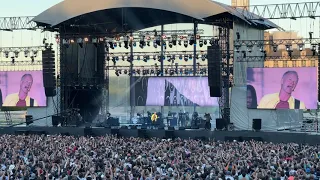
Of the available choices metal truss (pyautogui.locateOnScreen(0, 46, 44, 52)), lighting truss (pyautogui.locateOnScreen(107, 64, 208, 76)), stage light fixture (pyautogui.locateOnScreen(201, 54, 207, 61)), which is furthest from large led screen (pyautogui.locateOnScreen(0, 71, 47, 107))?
stage light fixture (pyautogui.locateOnScreen(201, 54, 207, 61))

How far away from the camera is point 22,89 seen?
34531 millimetres

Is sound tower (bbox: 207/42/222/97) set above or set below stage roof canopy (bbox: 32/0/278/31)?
below

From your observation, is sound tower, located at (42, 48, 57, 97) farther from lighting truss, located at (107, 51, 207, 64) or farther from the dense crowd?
the dense crowd

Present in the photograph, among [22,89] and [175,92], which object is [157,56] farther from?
[22,89]

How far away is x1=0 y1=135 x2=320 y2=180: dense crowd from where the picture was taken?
13977 millimetres

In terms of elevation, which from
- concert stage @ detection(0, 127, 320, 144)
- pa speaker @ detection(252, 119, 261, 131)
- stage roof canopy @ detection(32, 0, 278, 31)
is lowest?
concert stage @ detection(0, 127, 320, 144)

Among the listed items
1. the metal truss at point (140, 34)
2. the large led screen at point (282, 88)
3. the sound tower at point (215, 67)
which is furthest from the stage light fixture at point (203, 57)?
the sound tower at point (215, 67)

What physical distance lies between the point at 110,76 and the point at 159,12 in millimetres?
4995

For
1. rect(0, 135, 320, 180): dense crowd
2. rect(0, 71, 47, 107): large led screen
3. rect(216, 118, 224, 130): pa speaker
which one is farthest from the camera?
rect(0, 71, 47, 107): large led screen

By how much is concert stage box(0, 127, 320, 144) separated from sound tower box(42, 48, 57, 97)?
2.67m

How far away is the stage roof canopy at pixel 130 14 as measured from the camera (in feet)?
98.3

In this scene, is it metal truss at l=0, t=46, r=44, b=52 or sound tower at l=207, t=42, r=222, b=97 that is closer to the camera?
sound tower at l=207, t=42, r=222, b=97

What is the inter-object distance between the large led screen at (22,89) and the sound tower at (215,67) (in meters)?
10.6

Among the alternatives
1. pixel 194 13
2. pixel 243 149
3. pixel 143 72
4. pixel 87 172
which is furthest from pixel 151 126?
pixel 87 172
